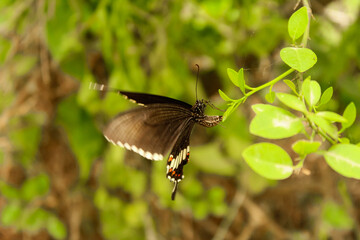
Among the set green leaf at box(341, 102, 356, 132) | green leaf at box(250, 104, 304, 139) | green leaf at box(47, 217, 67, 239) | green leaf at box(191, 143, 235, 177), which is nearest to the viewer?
green leaf at box(250, 104, 304, 139)

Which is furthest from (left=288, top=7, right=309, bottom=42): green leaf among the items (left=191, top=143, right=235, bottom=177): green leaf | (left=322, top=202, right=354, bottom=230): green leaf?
(left=322, top=202, right=354, bottom=230): green leaf

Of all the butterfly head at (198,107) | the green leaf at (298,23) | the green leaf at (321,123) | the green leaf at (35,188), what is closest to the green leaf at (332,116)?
the green leaf at (321,123)

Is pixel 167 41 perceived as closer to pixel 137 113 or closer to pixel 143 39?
pixel 143 39

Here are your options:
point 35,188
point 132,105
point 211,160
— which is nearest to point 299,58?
point 132,105

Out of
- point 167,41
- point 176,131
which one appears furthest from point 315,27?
point 176,131

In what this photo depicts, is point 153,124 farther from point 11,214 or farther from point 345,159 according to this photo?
point 11,214

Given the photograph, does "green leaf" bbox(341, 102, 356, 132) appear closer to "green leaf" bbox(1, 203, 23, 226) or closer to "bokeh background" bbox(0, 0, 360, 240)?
"bokeh background" bbox(0, 0, 360, 240)

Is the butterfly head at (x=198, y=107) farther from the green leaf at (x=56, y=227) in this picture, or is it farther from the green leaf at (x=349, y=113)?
the green leaf at (x=56, y=227)
